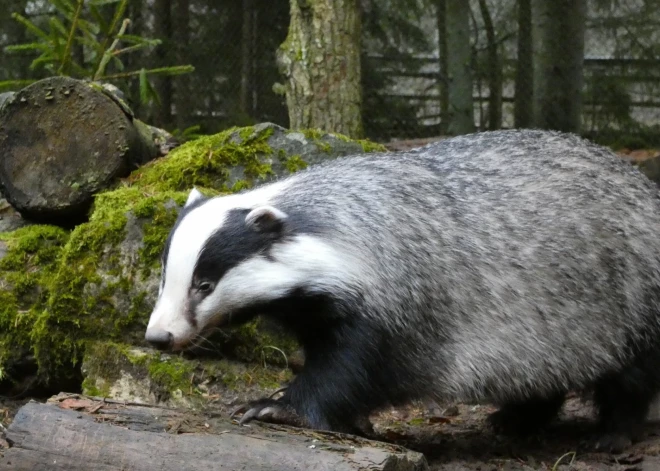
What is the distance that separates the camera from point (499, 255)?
4426 mm

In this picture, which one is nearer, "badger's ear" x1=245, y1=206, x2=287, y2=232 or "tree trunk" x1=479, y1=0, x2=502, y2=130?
"badger's ear" x1=245, y1=206, x2=287, y2=232

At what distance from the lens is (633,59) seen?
9.76 meters

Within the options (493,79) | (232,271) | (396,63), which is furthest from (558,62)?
(232,271)

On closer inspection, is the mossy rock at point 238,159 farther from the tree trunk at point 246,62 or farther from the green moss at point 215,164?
the tree trunk at point 246,62

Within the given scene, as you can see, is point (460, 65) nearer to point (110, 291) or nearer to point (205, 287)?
point (110, 291)

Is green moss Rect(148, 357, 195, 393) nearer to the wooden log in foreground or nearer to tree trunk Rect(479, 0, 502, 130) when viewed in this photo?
the wooden log in foreground

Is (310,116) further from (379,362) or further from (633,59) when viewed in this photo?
(379,362)

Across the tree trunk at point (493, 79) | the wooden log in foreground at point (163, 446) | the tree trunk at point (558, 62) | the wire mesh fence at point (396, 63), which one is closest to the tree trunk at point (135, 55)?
the wire mesh fence at point (396, 63)

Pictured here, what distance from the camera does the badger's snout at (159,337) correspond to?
377 cm

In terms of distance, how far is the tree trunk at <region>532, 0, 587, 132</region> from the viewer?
943cm

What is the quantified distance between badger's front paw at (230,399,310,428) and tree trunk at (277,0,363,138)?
4623mm

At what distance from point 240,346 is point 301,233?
1.66 metres

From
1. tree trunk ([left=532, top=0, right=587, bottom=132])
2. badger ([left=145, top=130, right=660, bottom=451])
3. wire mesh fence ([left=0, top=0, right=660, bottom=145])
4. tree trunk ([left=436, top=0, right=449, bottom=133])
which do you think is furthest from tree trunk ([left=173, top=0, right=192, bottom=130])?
badger ([left=145, top=130, right=660, bottom=451])

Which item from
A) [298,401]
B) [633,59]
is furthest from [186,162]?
[633,59]
